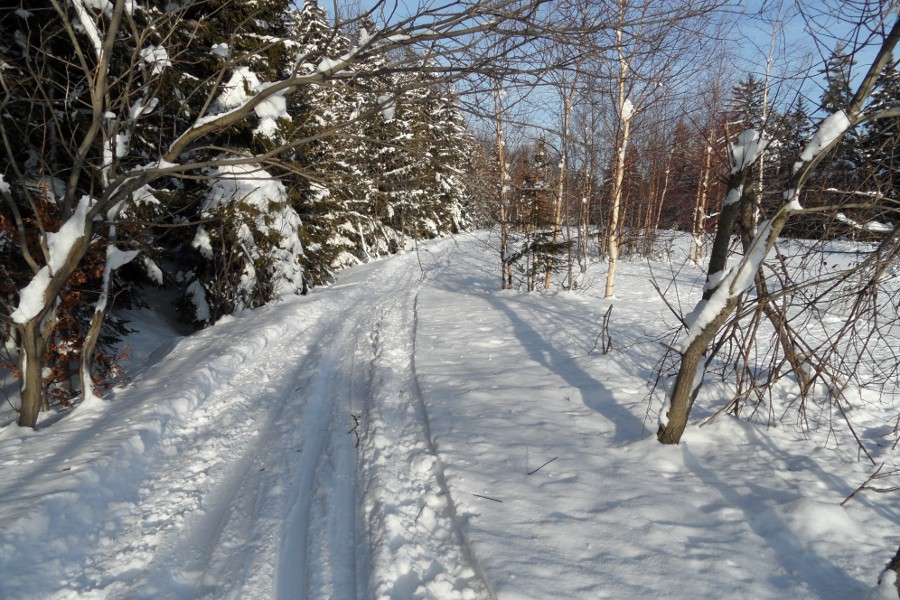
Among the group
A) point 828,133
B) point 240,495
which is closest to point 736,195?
point 828,133

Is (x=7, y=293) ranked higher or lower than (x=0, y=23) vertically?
lower

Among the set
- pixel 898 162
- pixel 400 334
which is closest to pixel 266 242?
pixel 400 334

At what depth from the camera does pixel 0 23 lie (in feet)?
22.8

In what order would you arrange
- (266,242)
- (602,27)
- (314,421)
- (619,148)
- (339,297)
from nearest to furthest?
1. (602,27)
2. (314,421)
3. (619,148)
4. (266,242)
5. (339,297)

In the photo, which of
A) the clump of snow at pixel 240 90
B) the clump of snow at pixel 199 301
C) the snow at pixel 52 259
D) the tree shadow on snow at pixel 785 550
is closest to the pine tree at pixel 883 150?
the tree shadow on snow at pixel 785 550

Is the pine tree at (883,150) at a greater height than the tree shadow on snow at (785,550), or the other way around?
the pine tree at (883,150)

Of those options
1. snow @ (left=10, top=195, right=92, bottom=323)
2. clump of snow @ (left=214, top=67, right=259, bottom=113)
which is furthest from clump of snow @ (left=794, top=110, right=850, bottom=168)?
clump of snow @ (left=214, top=67, right=259, bottom=113)

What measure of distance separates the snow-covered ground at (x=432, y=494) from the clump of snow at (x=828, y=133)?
7.78 ft

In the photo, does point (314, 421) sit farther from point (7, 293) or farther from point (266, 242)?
point (266, 242)

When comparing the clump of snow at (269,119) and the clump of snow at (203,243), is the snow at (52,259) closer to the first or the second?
the clump of snow at (203,243)

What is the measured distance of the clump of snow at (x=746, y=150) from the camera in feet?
10.7

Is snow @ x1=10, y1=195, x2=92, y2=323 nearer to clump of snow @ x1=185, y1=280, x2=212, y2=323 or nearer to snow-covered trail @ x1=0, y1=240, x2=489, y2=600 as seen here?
snow-covered trail @ x1=0, y1=240, x2=489, y2=600

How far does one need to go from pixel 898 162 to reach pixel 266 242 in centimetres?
1191

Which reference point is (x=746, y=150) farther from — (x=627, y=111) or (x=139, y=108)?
(x=627, y=111)
